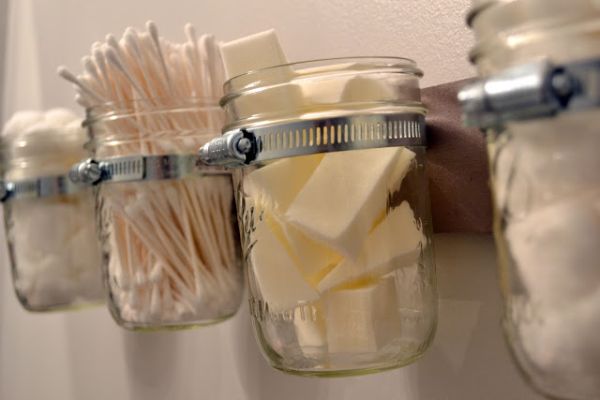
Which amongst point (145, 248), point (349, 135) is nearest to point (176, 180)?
point (145, 248)

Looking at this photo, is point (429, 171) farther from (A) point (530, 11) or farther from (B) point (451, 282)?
(A) point (530, 11)

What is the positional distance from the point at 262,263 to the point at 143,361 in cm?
37

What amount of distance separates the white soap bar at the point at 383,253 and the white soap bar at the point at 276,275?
0.04 feet

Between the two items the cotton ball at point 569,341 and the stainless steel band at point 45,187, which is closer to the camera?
the cotton ball at point 569,341

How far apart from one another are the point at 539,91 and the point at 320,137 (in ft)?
0.46

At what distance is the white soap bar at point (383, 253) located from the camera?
0.38m

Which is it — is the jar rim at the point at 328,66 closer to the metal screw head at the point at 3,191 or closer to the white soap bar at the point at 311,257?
the white soap bar at the point at 311,257

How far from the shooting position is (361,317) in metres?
0.38

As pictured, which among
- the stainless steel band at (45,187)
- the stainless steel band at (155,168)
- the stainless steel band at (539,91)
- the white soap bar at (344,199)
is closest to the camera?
the stainless steel band at (539,91)

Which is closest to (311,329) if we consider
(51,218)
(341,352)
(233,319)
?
(341,352)

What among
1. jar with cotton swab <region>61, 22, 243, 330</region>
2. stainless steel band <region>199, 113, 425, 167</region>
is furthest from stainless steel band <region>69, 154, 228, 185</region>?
stainless steel band <region>199, 113, 425, 167</region>

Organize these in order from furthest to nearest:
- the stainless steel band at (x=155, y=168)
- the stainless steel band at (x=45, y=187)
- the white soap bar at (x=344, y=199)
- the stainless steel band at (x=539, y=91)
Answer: the stainless steel band at (x=45, y=187)
the stainless steel band at (x=155, y=168)
the white soap bar at (x=344, y=199)
the stainless steel band at (x=539, y=91)

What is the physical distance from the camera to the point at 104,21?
0.76m

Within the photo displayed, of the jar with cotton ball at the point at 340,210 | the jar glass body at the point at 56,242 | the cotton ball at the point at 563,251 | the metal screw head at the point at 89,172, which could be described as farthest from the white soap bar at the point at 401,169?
the jar glass body at the point at 56,242
